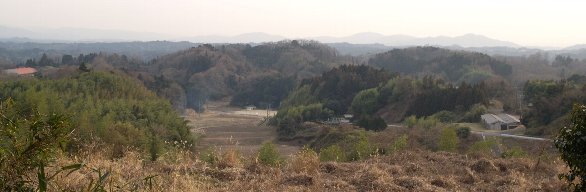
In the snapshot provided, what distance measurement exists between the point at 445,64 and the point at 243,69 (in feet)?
144

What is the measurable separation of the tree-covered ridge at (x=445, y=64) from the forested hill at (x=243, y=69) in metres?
13.9

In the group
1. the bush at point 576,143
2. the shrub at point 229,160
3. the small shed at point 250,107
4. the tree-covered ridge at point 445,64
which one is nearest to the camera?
the bush at point 576,143

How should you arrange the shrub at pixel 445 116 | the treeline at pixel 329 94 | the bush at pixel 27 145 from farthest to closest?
the treeline at pixel 329 94 < the shrub at pixel 445 116 < the bush at pixel 27 145

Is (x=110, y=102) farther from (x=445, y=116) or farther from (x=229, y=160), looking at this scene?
(x=445, y=116)

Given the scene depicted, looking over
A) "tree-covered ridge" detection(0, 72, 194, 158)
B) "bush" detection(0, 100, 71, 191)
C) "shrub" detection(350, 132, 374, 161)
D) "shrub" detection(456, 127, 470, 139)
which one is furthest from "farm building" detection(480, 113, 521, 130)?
"bush" detection(0, 100, 71, 191)

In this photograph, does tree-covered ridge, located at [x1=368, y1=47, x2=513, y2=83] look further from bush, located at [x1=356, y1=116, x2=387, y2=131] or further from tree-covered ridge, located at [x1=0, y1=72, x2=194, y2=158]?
tree-covered ridge, located at [x1=0, y1=72, x2=194, y2=158]

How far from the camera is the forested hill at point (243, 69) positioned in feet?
310

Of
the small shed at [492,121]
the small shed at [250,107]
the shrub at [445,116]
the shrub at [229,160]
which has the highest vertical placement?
the shrub at [229,160]

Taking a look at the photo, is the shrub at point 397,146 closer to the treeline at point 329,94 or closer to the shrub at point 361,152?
the shrub at point 361,152

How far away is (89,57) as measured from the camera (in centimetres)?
11750

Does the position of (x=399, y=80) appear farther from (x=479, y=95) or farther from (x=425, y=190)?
(x=425, y=190)

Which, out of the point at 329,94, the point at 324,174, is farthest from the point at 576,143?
the point at 329,94

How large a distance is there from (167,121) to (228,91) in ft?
230

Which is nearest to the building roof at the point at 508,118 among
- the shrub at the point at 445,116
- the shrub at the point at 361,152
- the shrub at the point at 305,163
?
the shrub at the point at 445,116
